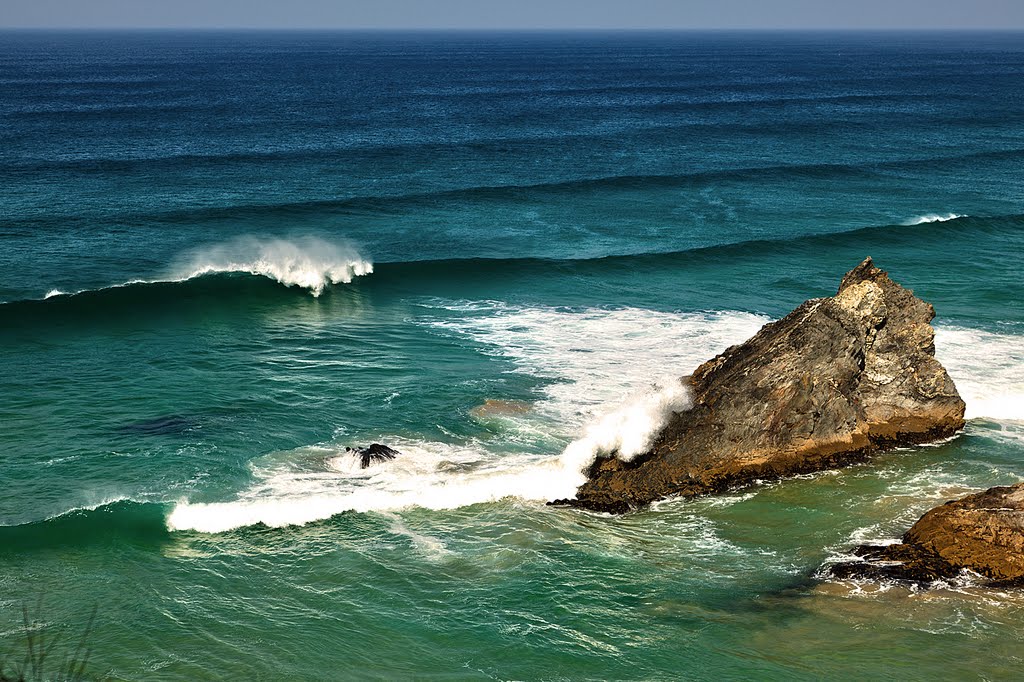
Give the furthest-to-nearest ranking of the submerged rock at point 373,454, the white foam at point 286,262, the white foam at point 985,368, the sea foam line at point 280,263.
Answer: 1. the white foam at point 286,262
2. the sea foam line at point 280,263
3. the white foam at point 985,368
4. the submerged rock at point 373,454

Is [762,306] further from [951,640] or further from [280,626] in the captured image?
[280,626]

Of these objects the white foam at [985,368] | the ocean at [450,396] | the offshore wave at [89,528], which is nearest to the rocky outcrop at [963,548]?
the ocean at [450,396]

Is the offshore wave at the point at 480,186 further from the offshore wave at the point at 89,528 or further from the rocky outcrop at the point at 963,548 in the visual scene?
the rocky outcrop at the point at 963,548

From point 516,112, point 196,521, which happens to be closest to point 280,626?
point 196,521

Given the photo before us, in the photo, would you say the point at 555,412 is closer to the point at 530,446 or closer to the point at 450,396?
the point at 530,446

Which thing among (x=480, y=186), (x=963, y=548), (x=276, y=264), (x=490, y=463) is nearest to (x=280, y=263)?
(x=276, y=264)

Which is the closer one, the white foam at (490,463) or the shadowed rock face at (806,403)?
the white foam at (490,463)
